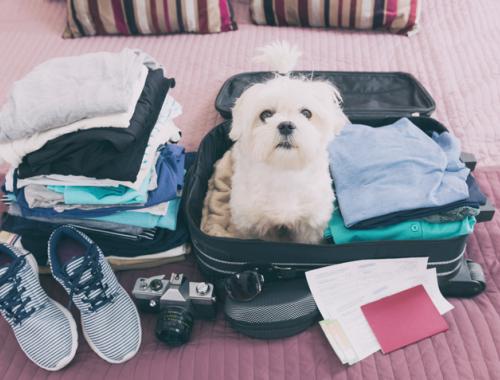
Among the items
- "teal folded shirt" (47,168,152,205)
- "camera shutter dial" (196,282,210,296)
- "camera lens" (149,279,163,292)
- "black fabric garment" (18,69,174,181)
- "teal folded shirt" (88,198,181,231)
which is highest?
"black fabric garment" (18,69,174,181)

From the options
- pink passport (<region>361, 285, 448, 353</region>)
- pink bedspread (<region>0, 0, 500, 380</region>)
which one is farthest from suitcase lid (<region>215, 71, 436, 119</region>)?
pink passport (<region>361, 285, 448, 353</region>)

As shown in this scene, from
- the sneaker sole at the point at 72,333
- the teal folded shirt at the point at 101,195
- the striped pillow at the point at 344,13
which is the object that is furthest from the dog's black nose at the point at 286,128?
the striped pillow at the point at 344,13

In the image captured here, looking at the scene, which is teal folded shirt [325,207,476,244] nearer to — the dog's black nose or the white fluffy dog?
the white fluffy dog

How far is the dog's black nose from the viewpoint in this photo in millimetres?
957

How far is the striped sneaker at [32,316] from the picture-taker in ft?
3.11

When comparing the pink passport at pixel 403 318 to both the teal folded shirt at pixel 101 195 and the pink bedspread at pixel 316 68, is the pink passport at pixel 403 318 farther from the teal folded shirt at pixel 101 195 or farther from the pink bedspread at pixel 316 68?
the teal folded shirt at pixel 101 195

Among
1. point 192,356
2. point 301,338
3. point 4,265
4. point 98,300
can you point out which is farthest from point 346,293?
point 4,265

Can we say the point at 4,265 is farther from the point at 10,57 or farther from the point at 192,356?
the point at 10,57

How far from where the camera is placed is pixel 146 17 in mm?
1851

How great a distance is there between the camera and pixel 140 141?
1.02 m

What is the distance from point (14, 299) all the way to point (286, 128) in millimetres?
774

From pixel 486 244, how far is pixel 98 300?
1.06 m

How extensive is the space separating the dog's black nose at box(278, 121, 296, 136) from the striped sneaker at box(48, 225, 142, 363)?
0.56 m

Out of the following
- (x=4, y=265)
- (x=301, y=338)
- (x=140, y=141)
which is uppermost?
(x=140, y=141)
